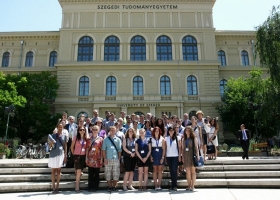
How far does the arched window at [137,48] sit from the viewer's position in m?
33.4

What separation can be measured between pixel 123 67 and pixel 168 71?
623 centimetres

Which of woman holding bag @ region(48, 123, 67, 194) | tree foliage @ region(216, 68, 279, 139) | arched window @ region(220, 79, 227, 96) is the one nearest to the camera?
woman holding bag @ region(48, 123, 67, 194)

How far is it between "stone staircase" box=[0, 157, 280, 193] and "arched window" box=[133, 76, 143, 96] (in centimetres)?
2305

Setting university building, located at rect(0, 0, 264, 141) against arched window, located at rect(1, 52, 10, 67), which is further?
arched window, located at rect(1, 52, 10, 67)

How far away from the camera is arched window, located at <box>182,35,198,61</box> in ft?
110

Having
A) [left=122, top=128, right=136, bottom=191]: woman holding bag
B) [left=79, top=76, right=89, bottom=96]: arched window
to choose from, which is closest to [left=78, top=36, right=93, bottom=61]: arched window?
[left=79, top=76, right=89, bottom=96]: arched window

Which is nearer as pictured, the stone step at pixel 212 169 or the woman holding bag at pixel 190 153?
the woman holding bag at pixel 190 153

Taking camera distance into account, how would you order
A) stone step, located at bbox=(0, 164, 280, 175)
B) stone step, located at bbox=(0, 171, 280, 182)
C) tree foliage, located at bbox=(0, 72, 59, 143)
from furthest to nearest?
tree foliage, located at bbox=(0, 72, 59, 143), stone step, located at bbox=(0, 164, 280, 175), stone step, located at bbox=(0, 171, 280, 182)

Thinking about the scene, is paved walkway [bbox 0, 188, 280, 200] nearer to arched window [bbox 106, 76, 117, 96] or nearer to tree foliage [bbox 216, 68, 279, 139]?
tree foliage [bbox 216, 68, 279, 139]

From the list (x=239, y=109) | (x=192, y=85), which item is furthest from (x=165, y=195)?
(x=192, y=85)

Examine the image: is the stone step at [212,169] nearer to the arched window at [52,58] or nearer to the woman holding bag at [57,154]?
the woman holding bag at [57,154]

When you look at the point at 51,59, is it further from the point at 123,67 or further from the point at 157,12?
the point at 157,12

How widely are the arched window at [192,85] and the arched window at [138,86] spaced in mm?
6537

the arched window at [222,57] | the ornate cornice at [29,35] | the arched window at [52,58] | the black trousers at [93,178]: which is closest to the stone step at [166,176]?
the black trousers at [93,178]
